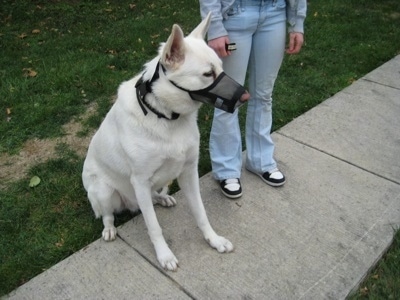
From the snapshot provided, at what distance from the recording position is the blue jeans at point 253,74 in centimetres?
277

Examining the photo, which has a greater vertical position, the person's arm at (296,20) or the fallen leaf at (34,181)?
the person's arm at (296,20)

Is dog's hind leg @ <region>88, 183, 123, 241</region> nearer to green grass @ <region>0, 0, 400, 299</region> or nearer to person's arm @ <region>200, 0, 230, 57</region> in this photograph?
green grass @ <region>0, 0, 400, 299</region>

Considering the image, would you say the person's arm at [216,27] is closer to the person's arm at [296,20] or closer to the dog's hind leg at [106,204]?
the person's arm at [296,20]

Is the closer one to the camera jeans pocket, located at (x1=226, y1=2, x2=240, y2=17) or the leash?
the leash

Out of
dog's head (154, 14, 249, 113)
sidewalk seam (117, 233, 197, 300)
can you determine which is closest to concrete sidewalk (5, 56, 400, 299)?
sidewalk seam (117, 233, 197, 300)

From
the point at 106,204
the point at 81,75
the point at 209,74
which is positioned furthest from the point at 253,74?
the point at 81,75

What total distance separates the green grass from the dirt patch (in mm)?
82

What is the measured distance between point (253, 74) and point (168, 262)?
153cm

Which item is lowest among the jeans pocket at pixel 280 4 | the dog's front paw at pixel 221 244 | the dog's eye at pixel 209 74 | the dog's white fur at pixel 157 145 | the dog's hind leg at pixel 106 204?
the dog's front paw at pixel 221 244

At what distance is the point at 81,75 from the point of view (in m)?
5.23

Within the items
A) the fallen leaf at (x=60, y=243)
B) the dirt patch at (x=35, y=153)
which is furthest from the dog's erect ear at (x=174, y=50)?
the dirt patch at (x=35, y=153)

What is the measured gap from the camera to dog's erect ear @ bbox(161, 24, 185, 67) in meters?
1.99

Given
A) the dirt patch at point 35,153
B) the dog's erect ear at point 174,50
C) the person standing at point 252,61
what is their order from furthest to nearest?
the dirt patch at point 35,153 < the person standing at point 252,61 < the dog's erect ear at point 174,50

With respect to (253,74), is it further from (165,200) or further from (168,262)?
(168,262)
